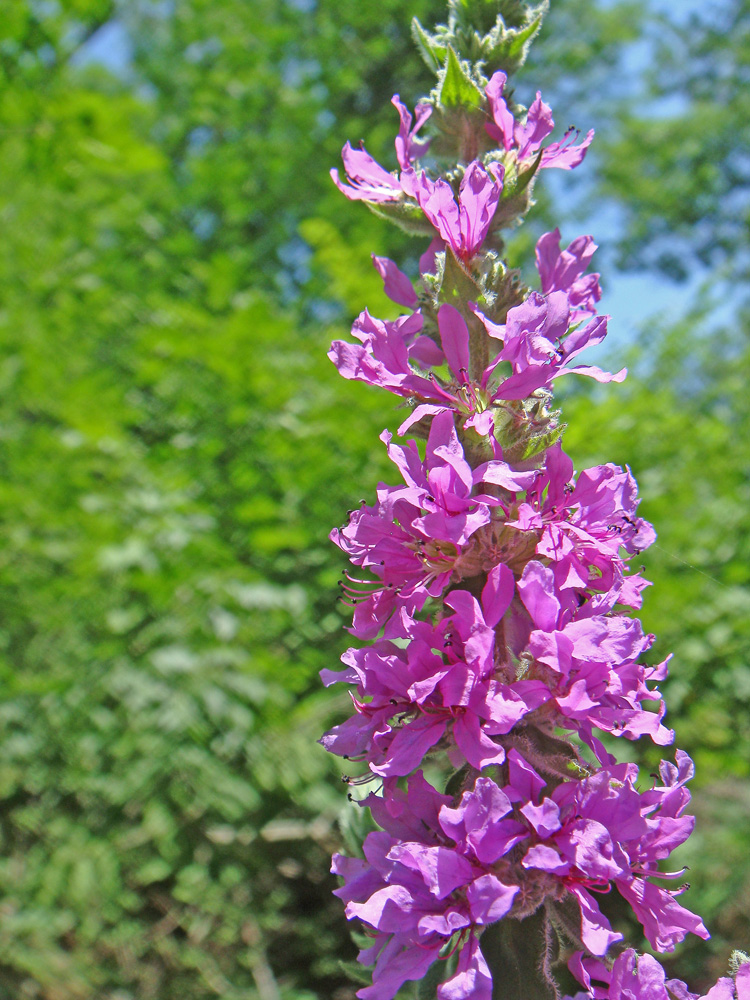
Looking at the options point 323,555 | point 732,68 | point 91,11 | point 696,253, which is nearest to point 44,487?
point 323,555

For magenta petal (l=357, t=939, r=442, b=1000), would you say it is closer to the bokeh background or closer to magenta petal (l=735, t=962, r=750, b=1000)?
magenta petal (l=735, t=962, r=750, b=1000)

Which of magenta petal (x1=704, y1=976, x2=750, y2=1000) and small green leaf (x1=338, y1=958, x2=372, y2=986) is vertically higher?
magenta petal (x1=704, y1=976, x2=750, y2=1000)

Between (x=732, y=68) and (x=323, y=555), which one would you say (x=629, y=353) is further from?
(x=732, y=68)

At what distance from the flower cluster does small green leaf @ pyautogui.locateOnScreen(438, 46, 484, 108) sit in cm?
1

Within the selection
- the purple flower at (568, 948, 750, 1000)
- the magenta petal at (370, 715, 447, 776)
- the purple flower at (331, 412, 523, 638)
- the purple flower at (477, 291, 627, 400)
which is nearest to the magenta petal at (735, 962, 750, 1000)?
the purple flower at (568, 948, 750, 1000)

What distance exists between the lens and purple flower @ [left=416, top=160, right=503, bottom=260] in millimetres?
871

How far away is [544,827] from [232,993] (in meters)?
2.55

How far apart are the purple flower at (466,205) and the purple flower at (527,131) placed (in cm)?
7

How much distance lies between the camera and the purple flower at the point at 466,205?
0.87 m

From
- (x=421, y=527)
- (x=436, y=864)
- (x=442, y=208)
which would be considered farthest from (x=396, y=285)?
(x=436, y=864)

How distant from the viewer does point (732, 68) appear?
29.1 ft

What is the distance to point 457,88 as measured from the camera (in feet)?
3.10

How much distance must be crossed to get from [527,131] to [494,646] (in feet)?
2.05

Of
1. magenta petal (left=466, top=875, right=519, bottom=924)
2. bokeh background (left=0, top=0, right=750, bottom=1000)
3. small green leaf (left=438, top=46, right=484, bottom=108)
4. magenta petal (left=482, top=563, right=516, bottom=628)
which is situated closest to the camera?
magenta petal (left=466, top=875, right=519, bottom=924)
